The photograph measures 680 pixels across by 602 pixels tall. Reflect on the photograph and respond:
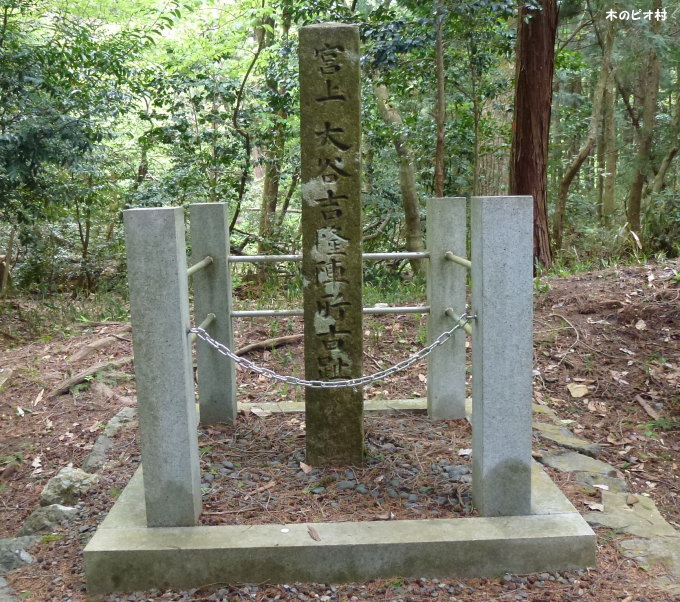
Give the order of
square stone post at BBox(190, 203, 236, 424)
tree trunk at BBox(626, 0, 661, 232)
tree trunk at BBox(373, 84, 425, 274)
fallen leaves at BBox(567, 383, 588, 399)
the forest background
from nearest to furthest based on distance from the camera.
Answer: square stone post at BBox(190, 203, 236, 424) < fallen leaves at BBox(567, 383, 588, 399) < the forest background < tree trunk at BBox(373, 84, 425, 274) < tree trunk at BBox(626, 0, 661, 232)

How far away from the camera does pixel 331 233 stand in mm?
3229

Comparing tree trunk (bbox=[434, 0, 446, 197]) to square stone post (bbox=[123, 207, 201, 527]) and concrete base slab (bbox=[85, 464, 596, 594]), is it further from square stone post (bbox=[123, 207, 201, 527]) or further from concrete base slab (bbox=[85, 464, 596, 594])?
concrete base slab (bbox=[85, 464, 596, 594])

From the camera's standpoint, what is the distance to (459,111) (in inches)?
366

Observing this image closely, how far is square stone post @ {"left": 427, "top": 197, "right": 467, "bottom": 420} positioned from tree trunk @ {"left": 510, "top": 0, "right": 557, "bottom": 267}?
4.08 metres

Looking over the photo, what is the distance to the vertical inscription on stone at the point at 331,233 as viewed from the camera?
3117mm

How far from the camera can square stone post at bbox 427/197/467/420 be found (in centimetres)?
389

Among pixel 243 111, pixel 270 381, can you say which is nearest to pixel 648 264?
pixel 270 381

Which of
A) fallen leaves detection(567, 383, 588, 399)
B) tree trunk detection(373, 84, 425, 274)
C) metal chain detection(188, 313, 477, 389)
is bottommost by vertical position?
fallen leaves detection(567, 383, 588, 399)

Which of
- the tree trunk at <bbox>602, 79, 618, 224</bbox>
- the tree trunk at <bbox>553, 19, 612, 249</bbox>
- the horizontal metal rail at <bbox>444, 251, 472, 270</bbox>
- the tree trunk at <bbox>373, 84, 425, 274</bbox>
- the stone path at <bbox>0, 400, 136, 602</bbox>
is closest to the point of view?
the stone path at <bbox>0, 400, 136, 602</bbox>

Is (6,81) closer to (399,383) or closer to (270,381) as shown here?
(270,381)

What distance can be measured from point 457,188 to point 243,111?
3294 mm

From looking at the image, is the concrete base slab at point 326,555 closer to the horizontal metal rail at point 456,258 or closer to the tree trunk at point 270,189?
the horizontal metal rail at point 456,258

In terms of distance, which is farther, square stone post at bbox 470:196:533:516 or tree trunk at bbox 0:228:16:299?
tree trunk at bbox 0:228:16:299

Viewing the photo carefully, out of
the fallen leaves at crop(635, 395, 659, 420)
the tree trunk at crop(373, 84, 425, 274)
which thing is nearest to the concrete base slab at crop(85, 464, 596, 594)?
the fallen leaves at crop(635, 395, 659, 420)
